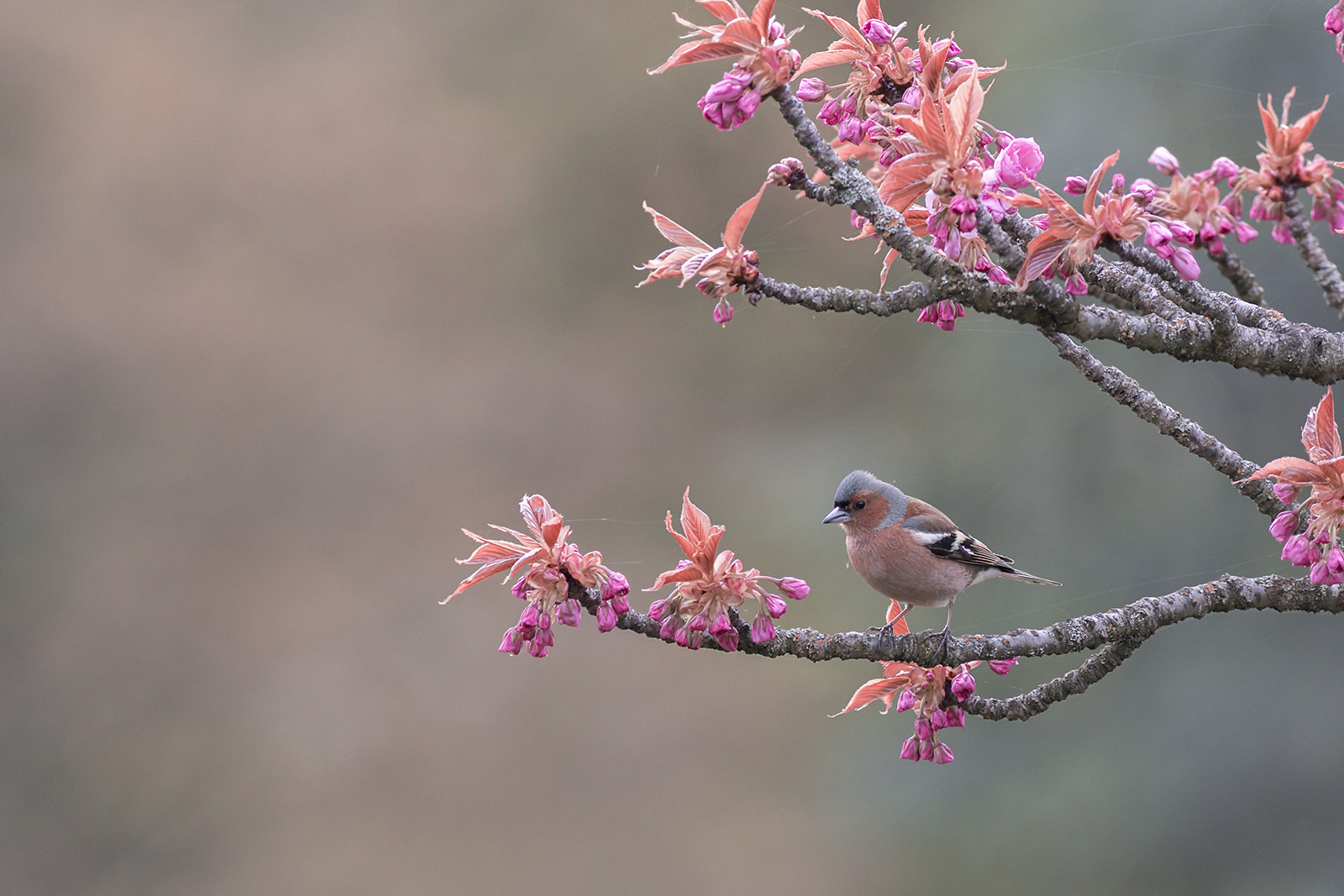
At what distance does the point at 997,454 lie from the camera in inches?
129

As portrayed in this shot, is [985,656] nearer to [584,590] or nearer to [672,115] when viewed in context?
[584,590]

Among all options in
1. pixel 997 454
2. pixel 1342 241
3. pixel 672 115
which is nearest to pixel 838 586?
pixel 997 454

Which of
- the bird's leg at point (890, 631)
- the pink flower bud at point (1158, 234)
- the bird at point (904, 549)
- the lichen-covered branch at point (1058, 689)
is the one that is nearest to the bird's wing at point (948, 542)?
the bird at point (904, 549)

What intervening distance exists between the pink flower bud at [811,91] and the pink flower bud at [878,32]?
0.07 meters

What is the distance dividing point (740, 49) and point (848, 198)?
19 cm

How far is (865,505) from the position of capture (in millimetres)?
1946

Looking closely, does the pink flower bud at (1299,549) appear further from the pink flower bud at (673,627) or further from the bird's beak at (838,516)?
the bird's beak at (838,516)

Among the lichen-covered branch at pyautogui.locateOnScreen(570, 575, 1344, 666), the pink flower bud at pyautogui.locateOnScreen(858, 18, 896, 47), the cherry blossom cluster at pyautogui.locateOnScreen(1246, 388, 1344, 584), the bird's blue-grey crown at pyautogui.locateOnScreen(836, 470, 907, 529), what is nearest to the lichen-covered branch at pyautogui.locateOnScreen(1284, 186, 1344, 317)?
the cherry blossom cluster at pyautogui.locateOnScreen(1246, 388, 1344, 584)

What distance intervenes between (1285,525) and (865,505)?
3.02 ft

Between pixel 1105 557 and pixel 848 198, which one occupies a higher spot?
pixel 1105 557

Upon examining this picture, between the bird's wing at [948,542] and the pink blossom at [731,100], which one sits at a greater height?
the pink blossom at [731,100]

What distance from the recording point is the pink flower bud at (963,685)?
1.29m

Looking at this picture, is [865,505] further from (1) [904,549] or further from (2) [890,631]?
(2) [890,631]

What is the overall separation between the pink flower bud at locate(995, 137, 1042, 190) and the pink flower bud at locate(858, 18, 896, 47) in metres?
0.21
